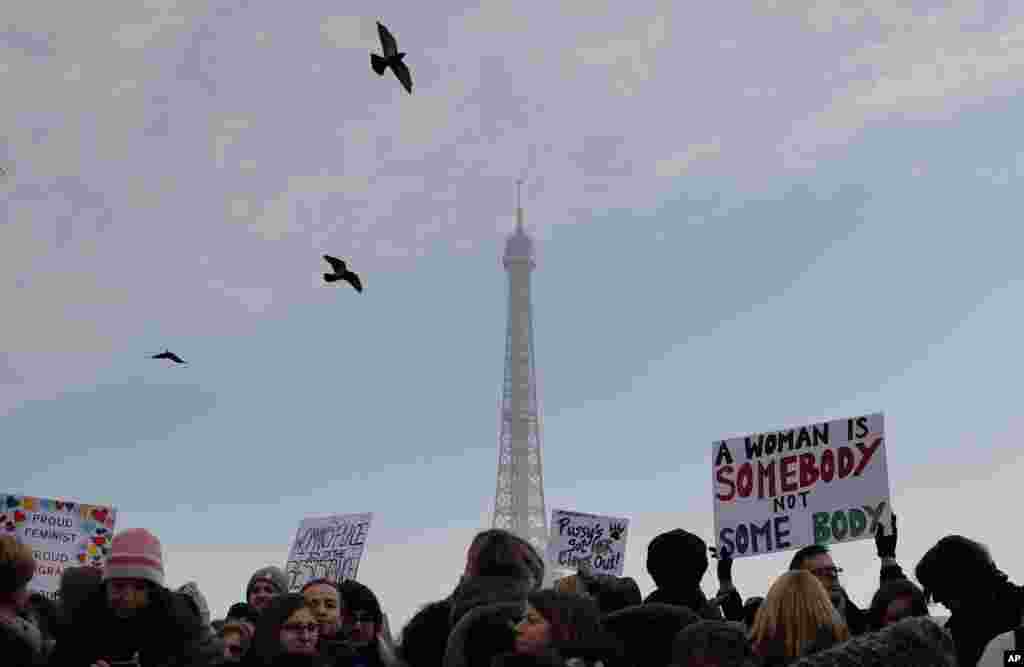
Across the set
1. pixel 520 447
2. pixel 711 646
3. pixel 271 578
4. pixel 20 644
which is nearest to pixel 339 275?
pixel 271 578

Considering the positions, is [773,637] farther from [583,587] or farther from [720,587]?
[720,587]

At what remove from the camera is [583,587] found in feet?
27.7

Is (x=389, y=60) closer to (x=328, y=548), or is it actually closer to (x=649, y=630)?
(x=649, y=630)

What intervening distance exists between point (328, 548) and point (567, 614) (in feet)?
42.9

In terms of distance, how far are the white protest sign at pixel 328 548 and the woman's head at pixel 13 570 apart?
38.8 ft

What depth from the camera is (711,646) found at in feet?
16.4

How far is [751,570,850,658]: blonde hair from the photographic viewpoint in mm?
5984

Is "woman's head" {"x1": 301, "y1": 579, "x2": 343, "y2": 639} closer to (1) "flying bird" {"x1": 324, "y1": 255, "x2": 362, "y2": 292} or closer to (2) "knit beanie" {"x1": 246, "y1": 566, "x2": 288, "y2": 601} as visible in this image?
(2) "knit beanie" {"x1": 246, "y1": 566, "x2": 288, "y2": 601}

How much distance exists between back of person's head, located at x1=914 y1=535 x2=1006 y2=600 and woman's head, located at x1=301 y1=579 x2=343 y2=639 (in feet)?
10.2

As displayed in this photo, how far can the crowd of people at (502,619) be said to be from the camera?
6016mm

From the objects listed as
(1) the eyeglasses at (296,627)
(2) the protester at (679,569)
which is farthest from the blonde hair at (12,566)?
(2) the protester at (679,569)

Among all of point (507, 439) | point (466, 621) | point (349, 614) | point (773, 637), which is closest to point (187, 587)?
point (349, 614)

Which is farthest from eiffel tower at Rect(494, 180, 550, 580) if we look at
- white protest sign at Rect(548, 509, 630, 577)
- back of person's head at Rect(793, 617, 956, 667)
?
back of person's head at Rect(793, 617, 956, 667)

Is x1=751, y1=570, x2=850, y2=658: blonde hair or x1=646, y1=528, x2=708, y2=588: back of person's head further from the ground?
x1=646, y1=528, x2=708, y2=588: back of person's head
